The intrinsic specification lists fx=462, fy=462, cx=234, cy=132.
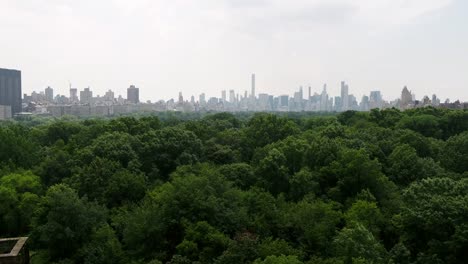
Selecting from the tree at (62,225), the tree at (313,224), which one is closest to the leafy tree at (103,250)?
the tree at (62,225)

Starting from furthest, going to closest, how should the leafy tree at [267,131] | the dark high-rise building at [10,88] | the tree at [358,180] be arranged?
the dark high-rise building at [10,88] < the leafy tree at [267,131] < the tree at [358,180]

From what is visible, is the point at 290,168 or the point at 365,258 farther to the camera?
the point at 290,168

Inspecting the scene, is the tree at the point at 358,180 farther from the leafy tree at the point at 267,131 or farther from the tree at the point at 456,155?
the leafy tree at the point at 267,131

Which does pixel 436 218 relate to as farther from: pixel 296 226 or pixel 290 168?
pixel 290 168

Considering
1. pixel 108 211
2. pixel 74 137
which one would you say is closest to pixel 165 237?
pixel 108 211

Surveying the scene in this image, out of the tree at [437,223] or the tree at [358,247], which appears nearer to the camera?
the tree at [358,247]

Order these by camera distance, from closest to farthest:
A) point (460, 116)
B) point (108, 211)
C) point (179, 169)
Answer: point (108, 211), point (179, 169), point (460, 116)

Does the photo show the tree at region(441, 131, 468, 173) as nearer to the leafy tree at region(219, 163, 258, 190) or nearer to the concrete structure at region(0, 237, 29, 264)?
the leafy tree at region(219, 163, 258, 190)
